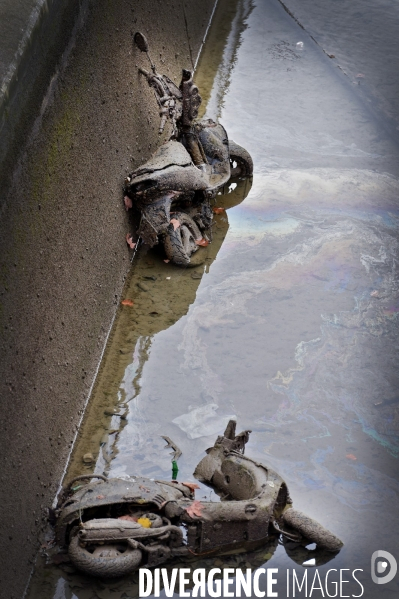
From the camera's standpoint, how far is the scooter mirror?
6.93m

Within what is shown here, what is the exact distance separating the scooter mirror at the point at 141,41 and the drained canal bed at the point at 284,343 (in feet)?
4.38

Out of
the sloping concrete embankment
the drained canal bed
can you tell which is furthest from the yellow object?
the sloping concrete embankment

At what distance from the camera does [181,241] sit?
6434 mm

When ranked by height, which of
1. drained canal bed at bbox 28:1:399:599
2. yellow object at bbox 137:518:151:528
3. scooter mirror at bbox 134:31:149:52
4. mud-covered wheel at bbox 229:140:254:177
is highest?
scooter mirror at bbox 134:31:149:52

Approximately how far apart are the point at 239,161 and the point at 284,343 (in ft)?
7.22

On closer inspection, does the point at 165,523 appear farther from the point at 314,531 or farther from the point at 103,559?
the point at 314,531

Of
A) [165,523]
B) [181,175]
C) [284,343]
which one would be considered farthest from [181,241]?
[165,523]

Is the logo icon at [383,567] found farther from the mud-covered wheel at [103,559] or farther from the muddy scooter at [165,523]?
the mud-covered wheel at [103,559]

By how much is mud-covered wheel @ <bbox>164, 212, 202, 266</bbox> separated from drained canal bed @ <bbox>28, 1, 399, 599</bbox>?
102 millimetres

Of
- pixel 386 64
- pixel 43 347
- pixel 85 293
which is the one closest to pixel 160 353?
pixel 85 293

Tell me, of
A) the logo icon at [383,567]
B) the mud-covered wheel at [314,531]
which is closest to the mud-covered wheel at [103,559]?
the mud-covered wheel at [314,531]

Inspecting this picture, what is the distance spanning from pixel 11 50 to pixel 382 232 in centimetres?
341

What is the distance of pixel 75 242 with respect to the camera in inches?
210

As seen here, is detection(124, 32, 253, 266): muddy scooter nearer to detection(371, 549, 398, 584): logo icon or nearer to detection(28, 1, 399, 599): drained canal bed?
detection(28, 1, 399, 599): drained canal bed
